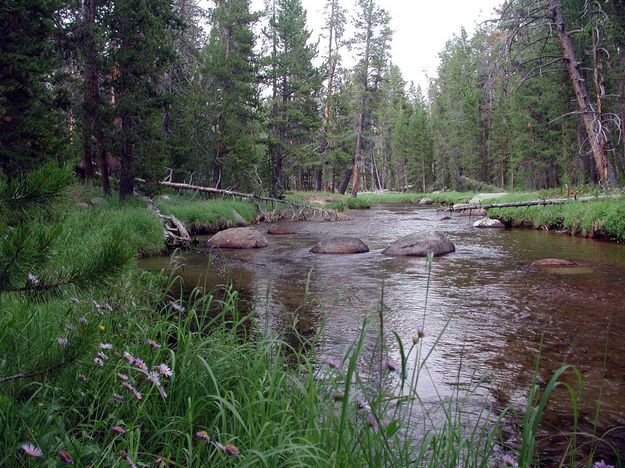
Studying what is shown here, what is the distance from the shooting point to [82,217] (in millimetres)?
10172

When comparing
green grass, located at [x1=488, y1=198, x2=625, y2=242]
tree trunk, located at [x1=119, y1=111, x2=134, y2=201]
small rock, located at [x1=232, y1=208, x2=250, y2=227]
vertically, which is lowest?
small rock, located at [x1=232, y1=208, x2=250, y2=227]

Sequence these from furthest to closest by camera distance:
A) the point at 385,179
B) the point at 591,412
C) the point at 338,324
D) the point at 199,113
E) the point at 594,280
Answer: the point at 385,179
the point at 199,113
the point at 594,280
the point at 338,324
the point at 591,412

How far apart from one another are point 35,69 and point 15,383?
9.59m

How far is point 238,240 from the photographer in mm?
13180

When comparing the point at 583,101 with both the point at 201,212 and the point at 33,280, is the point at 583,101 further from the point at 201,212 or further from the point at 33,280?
the point at 33,280

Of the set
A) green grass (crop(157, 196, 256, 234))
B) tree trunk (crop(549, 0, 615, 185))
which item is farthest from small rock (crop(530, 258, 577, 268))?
green grass (crop(157, 196, 256, 234))

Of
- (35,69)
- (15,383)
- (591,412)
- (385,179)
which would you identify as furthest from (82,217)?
(385,179)

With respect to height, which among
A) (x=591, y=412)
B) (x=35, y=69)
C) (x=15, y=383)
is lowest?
(x=591, y=412)

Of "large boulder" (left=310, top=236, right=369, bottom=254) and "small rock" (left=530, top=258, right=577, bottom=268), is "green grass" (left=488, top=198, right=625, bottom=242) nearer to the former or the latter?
"small rock" (left=530, top=258, right=577, bottom=268)

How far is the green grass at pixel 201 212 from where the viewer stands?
1554cm

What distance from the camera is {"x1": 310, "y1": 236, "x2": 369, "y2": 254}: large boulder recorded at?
12133mm

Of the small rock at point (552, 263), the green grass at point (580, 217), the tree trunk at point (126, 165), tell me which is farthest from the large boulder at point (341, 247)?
the green grass at point (580, 217)

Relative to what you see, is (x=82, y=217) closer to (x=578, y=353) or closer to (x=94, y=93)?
(x=94, y=93)

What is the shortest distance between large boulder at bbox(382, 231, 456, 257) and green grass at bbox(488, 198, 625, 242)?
173 inches
